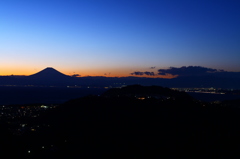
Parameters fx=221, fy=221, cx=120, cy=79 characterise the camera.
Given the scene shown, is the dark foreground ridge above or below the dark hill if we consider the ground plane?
below

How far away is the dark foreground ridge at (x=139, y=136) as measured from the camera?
73.6ft

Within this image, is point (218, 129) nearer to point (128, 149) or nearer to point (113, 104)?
point (128, 149)

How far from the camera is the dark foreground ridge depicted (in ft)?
73.6

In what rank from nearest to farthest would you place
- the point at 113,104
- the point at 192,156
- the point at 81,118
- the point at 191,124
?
the point at 192,156 < the point at 191,124 < the point at 81,118 < the point at 113,104

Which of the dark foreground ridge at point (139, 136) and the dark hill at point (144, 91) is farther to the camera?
the dark hill at point (144, 91)

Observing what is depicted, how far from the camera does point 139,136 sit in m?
28.4

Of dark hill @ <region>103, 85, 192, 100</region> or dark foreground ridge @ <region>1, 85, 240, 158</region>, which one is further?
dark hill @ <region>103, 85, 192, 100</region>

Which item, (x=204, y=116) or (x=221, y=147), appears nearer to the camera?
(x=221, y=147)

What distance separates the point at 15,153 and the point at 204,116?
30.3 metres

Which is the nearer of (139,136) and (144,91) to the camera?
(139,136)

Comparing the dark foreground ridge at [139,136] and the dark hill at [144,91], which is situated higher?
the dark hill at [144,91]

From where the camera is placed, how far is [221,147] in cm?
2386

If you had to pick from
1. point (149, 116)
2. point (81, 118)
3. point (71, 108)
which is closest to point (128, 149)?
point (149, 116)

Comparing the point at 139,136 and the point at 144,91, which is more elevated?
the point at 144,91
